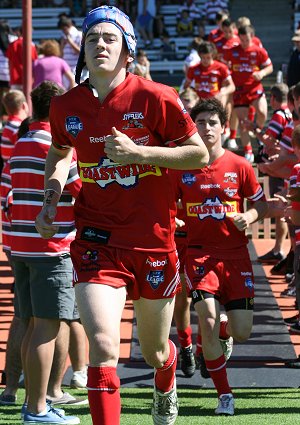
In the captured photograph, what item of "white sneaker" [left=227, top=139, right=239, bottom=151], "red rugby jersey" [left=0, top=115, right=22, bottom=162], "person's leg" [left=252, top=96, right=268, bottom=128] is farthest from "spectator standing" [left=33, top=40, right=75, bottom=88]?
"red rugby jersey" [left=0, top=115, right=22, bottom=162]

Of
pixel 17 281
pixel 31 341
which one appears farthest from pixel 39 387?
pixel 17 281

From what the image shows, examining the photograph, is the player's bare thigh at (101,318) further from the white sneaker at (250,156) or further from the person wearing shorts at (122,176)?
the white sneaker at (250,156)

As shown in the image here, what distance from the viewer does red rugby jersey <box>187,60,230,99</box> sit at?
1738 cm

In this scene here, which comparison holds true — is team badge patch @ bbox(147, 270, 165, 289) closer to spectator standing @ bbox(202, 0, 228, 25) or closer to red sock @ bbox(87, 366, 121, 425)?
red sock @ bbox(87, 366, 121, 425)

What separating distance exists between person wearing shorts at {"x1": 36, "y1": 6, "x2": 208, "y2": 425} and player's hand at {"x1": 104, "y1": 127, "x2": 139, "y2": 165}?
4.2 inches

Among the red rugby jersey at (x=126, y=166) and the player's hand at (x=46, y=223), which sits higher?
the red rugby jersey at (x=126, y=166)

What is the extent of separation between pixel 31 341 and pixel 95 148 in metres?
1.69

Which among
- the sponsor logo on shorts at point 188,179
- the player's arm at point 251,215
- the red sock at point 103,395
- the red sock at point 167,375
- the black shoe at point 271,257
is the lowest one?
the black shoe at point 271,257

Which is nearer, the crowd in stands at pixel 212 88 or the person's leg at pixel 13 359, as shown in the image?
the person's leg at pixel 13 359

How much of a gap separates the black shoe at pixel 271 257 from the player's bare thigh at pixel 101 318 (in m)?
8.24

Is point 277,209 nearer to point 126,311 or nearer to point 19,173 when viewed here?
point 19,173

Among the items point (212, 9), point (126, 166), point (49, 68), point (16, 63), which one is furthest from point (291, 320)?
point (212, 9)

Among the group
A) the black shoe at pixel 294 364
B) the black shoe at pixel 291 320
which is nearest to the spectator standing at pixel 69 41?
the black shoe at pixel 291 320

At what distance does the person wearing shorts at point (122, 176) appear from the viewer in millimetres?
5414
